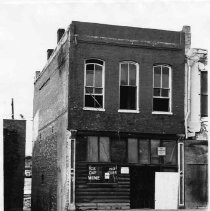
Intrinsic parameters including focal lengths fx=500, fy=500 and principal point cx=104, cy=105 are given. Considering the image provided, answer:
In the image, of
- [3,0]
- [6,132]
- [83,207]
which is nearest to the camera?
[3,0]

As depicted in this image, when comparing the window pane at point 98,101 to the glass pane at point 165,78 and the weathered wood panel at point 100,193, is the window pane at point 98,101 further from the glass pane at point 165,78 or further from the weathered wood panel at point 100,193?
the glass pane at point 165,78

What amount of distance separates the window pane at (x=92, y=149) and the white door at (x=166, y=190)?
9.66ft

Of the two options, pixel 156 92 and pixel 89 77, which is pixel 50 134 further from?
pixel 156 92

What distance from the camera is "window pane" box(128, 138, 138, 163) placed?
72.5ft

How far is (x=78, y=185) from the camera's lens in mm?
21250

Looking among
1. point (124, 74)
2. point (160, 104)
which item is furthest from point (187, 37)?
point (124, 74)

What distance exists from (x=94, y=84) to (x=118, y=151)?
3131 mm

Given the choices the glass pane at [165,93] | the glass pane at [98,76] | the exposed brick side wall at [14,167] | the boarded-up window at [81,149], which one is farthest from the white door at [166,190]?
the exposed brick side wall at [14,167]

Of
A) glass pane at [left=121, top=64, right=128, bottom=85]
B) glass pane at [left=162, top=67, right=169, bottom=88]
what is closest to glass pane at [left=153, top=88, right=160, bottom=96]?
glass pane at [left=162, top=67, right=169, bottom=88]

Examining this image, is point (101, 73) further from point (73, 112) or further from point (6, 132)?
point (6, 132)

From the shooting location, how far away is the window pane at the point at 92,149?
70.8ft

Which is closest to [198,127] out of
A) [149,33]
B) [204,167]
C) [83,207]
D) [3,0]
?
[204,167]

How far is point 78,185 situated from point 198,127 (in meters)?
6.09

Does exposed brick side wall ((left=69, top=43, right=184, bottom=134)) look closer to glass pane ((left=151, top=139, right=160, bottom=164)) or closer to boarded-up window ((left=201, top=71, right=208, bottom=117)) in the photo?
glass pane ((left=151, top=139, right=160, bottom=164))
